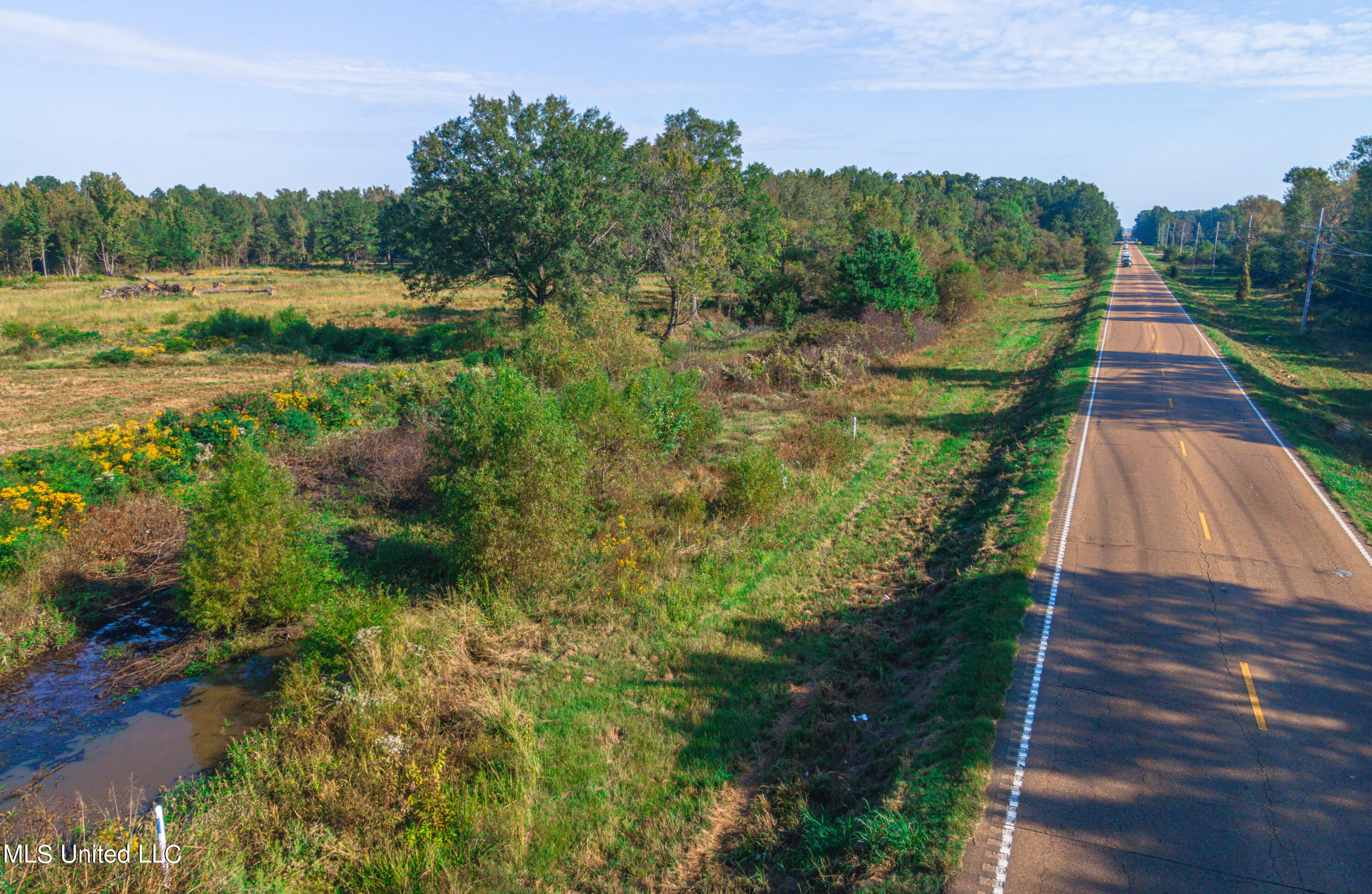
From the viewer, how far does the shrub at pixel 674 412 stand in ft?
68.8

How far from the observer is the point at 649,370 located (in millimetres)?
22281

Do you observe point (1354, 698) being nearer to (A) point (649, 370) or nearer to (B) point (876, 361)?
(A) point (649, 370)

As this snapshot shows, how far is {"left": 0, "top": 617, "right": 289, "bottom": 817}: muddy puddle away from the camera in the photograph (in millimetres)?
10023

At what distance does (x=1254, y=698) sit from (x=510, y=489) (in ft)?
40.5

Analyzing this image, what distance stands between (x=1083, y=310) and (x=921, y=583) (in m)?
52.7

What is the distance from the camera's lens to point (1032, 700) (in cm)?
1088

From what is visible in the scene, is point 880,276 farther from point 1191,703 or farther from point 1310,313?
point 1310,313

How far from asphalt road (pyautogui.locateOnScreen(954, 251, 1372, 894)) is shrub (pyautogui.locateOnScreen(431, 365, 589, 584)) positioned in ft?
27.3

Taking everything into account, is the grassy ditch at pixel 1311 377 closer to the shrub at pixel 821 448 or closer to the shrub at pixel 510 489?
the shrub at pixel 821 448

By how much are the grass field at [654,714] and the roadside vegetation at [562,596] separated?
6cm

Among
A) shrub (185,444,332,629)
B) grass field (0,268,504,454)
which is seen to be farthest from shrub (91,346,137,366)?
shrub (185,444,332,629)

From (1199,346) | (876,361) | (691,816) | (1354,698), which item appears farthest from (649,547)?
(1199,346)

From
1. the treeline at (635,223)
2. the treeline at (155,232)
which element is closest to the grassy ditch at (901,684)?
the treeline at (635,223)

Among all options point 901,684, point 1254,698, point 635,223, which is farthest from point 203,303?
point 1254,698
